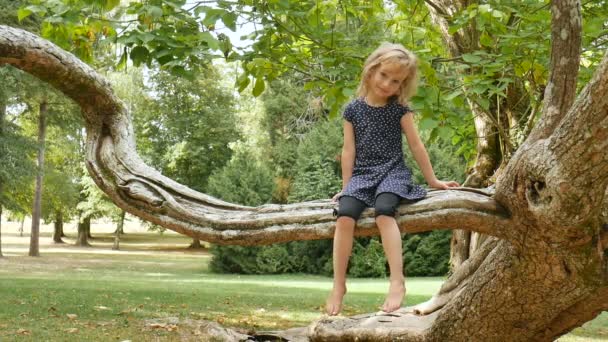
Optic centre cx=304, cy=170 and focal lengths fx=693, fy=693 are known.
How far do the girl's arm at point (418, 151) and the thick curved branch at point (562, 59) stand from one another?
0.63 metres

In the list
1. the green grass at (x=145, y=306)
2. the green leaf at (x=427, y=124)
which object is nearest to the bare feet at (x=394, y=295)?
the green leaf at (x=427, y=124)

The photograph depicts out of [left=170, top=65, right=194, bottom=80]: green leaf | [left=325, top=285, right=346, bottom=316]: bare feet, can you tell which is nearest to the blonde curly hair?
[left=325, top=285, right=346, bottom=316]: bare feet

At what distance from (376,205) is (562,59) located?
1.48 meters

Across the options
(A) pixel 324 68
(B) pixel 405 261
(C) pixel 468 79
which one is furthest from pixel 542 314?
(B) pixel 405 261

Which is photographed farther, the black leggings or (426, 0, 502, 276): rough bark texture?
(426, 0, 502, 276): rough bark texture

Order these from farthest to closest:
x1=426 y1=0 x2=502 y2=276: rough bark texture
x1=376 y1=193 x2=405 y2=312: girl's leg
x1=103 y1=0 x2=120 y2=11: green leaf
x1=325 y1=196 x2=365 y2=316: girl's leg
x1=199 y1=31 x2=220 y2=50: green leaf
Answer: x1=426 y1=0 x2=502 y2=276: rough bark texture < x1=103 y1=0 x2=120 y2=11: green leaf < x1=199 y1=31 x2=220 y2=50: green leaf < x1=325 y1=196 x2=365 y2=316: girl's leg < x1=376 y1=193 x2=405 y2=312: girl's leg

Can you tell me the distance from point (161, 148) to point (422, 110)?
32947mm

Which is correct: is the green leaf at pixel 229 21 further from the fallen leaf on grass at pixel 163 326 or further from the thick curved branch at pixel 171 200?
the fallen leaf on grass at pixel 163 326

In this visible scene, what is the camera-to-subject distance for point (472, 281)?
5.07m

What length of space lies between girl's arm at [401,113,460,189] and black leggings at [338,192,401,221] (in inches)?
15.6

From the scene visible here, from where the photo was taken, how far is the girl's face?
4305mm

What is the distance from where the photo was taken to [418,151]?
14.3 ft

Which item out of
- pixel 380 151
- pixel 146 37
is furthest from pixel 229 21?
pixel 380 151

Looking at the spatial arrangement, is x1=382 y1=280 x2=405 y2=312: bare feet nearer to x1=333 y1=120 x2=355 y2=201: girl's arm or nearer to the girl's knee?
the girl's knee
